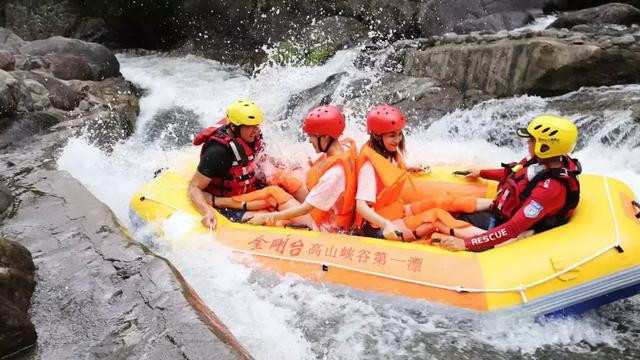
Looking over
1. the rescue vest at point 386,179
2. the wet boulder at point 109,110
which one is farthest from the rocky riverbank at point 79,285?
the rescue vest at point 386,179

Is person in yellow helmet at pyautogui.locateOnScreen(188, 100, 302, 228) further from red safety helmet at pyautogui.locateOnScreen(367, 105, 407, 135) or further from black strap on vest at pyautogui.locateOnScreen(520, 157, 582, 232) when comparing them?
black strap on vest at pyautogui.locateOnScreen(520, 157, 582, 232)

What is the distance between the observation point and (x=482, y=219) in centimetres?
436

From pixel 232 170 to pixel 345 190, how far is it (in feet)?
3.90

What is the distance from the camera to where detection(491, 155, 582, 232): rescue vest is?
3.76m

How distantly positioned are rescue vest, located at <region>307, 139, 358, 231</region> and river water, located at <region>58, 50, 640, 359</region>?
22.4 inches

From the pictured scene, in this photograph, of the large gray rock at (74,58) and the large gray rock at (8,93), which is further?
the large gray rock at (74,58)

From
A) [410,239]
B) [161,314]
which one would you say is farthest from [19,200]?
[410,239]

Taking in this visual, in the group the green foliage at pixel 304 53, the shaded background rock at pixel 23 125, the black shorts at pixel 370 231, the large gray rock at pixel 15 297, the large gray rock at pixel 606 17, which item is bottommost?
the green foliage at pixel 304 53

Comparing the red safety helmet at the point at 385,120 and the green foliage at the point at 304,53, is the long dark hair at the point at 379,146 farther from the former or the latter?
the green foliage at the point at 304,53

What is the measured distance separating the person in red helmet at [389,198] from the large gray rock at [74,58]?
6824mm

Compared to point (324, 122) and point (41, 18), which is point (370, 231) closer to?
point (324, 122)

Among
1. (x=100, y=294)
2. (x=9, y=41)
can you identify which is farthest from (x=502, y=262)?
(x=9, y=41)

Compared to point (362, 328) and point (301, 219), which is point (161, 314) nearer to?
point (362, 328)

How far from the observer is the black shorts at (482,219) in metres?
4.29
